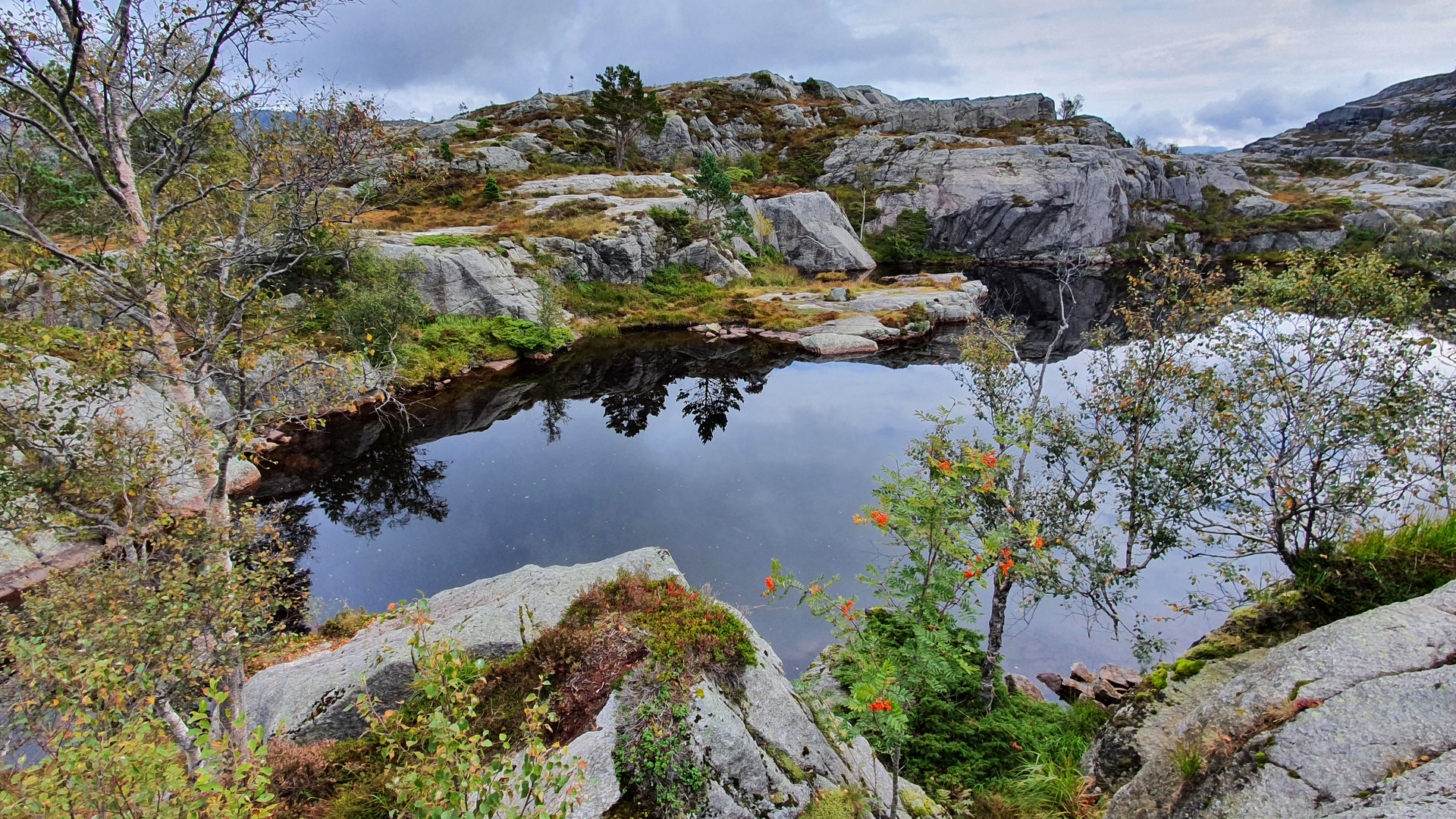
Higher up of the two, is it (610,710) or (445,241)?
(445,241)

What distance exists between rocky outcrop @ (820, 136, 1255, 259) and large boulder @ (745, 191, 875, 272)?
15.5 meters

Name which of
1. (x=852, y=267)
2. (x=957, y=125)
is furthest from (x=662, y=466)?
(x=957, y=125)

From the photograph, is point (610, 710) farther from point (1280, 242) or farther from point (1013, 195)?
point (1280, 242)

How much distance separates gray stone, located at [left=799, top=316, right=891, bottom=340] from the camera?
3691 cm

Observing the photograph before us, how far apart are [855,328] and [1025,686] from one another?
2869 cm

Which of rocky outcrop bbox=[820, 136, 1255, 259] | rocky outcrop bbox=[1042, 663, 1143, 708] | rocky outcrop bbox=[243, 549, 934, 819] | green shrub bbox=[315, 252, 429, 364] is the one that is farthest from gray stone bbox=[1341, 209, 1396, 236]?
green shrub bbox=[315, 252, 429, 364]

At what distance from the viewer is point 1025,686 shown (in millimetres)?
11422

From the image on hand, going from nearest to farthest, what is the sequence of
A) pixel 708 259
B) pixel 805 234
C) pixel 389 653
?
pixel 389 653
pixel 708 259
pixel 805 234

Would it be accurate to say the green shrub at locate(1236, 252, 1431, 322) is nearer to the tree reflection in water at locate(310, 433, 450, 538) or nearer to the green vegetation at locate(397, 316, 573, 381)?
the tree reflection in water at locate(310, 433, 450, 538)

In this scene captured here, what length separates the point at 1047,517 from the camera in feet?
32.7

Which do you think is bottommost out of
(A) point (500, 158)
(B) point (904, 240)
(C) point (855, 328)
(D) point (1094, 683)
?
(D) point (1094, 683)

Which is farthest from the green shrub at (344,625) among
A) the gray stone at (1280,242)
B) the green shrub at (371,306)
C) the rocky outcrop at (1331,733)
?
the gray stone at (1280,242)

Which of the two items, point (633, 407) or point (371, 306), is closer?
point (371, 306)

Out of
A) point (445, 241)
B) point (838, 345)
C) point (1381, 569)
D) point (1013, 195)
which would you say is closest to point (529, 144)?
point (445, 241)
